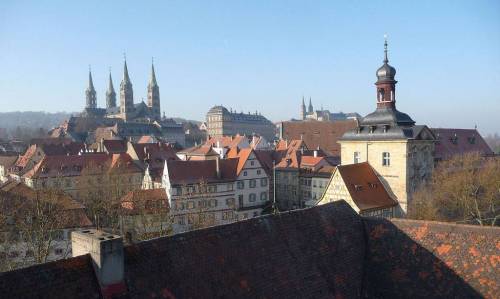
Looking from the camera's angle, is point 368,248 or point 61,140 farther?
point 61,140

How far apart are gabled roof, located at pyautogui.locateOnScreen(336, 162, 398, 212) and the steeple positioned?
255 inches

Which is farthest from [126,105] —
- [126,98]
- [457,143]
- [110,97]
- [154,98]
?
[457,143]

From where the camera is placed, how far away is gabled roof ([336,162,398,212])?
3500 centimetres

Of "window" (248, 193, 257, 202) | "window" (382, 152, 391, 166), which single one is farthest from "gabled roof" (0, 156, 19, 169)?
"window" (382, 152, 391, 166)

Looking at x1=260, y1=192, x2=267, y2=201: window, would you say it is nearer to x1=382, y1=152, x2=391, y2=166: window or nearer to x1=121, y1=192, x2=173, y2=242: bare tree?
x1=121, y1=192, x2=173, y2=242: bare tree

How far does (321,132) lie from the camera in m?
79.1

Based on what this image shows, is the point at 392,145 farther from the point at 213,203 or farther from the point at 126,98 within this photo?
the point at 126,98

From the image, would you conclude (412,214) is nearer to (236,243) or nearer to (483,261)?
(483,261)

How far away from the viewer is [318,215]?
57.7 ft

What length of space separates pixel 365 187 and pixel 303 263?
2260 centimetres

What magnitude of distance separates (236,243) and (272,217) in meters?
2.14

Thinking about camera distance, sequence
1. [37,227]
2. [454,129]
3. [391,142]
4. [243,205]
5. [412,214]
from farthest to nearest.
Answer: [454,129] < [243,205] < [391,142] < [412,214] < [37,227]

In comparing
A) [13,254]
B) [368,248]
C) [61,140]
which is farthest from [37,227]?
[61,140]

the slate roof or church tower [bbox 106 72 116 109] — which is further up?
church tower [bbox 106 72 116 109]
